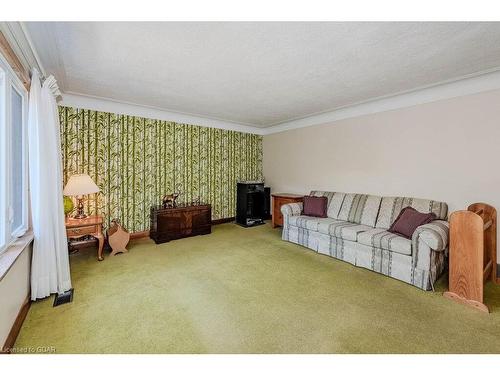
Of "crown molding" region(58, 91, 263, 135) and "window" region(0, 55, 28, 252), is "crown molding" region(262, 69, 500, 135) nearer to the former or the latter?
"crown molding" region(58, 91, 263, 135)

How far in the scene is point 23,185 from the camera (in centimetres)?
244

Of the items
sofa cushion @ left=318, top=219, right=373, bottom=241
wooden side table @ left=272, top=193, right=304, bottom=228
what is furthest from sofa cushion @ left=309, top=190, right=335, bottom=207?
sofa cushion @ left=318, top=219, right=373, bottom=241

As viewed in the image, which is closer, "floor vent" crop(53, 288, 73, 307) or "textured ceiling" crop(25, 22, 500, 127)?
"textured ceiling" crop(25, 22, 500, 127)

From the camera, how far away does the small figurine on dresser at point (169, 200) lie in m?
4.38

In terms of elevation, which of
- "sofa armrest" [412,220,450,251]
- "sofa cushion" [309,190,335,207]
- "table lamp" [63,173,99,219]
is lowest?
"sofa armrest" [412,220,450,251]

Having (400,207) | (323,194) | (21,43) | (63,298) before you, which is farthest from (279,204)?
(21,43)

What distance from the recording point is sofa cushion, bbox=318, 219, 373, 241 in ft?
10.6

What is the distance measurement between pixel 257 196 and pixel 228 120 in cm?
187

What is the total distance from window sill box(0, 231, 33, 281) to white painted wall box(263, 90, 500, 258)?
4.49 metres

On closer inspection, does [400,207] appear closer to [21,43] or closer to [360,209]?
[360,209]

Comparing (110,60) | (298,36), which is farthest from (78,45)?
(298,36)

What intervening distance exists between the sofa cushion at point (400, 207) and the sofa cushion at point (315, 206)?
0.91 meters

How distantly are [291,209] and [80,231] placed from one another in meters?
3.28

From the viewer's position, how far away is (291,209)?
168 inches
